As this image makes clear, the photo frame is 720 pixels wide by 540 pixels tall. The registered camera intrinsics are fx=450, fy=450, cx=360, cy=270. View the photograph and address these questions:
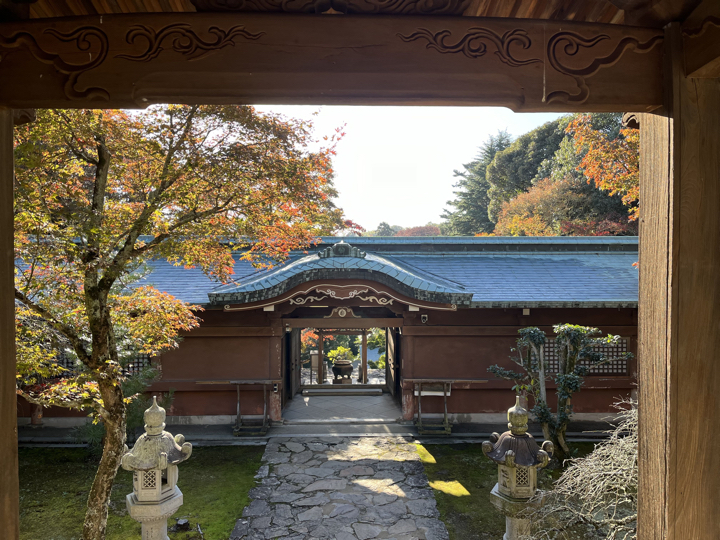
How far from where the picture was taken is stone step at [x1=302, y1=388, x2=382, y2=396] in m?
11.6

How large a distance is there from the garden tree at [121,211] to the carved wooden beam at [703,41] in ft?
12.5

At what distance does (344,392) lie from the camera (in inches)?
459

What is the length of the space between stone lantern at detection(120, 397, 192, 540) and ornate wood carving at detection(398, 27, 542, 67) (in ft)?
13.8

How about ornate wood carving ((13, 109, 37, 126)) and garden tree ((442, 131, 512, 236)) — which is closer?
ornate wood carving ((13, 109, 37, 126))

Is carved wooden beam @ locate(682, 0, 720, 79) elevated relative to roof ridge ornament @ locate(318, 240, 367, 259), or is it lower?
elevated

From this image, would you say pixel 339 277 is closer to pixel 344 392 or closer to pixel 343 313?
pixel 343 313

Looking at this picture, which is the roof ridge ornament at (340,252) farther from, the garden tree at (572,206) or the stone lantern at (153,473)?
the garden tree at (572,206)

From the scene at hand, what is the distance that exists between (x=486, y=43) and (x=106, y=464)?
497 centimetres

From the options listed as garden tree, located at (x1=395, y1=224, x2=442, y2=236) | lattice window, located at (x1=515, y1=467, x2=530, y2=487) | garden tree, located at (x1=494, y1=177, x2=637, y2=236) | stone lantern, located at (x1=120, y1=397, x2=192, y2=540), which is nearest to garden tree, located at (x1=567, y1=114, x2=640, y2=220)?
lattice window, located at (x1=515, y1=467, x2=530, y2=487)

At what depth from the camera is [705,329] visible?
1691 millimetres

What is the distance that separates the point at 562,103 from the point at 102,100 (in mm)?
1799

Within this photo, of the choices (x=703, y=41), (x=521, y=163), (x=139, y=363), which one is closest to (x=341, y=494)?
(x=139, y=363)

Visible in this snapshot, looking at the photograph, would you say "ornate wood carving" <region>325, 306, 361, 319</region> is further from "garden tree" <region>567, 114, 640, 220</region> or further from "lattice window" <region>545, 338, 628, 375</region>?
"garden tree" <region>567, 114, 640, 220</region>

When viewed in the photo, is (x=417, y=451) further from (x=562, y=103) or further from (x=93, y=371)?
(x=562, y=103)
